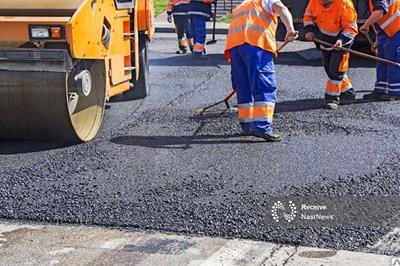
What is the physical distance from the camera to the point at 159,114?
755 centimetres

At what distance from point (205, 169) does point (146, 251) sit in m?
1.54

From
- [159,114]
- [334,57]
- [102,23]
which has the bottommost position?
[159,114]

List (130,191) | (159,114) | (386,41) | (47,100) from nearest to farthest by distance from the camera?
(130,191)
(47,100)
(159,114)
(386,41)

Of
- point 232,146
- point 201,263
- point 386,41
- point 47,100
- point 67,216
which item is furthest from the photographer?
point 386,41

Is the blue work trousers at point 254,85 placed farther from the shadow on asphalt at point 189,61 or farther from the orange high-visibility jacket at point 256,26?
the shadow on asphalt at point 189,61

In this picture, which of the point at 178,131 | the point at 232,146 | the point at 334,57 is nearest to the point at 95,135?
the point at 178,131

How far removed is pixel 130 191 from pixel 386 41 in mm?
4147

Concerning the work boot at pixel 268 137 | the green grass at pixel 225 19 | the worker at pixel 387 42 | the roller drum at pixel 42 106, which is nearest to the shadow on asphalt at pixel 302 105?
the worker at pixel 387 42

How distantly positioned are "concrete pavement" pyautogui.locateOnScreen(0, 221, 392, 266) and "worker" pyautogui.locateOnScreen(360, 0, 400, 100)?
168 inches

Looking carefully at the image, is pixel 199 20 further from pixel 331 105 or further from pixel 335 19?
pixel 331 105

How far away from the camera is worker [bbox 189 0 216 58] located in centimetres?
1133

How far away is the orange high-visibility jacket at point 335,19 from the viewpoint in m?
7.56

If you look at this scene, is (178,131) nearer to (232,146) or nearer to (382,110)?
(232,146)

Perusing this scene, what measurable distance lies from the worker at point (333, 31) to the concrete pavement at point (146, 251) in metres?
3.69
